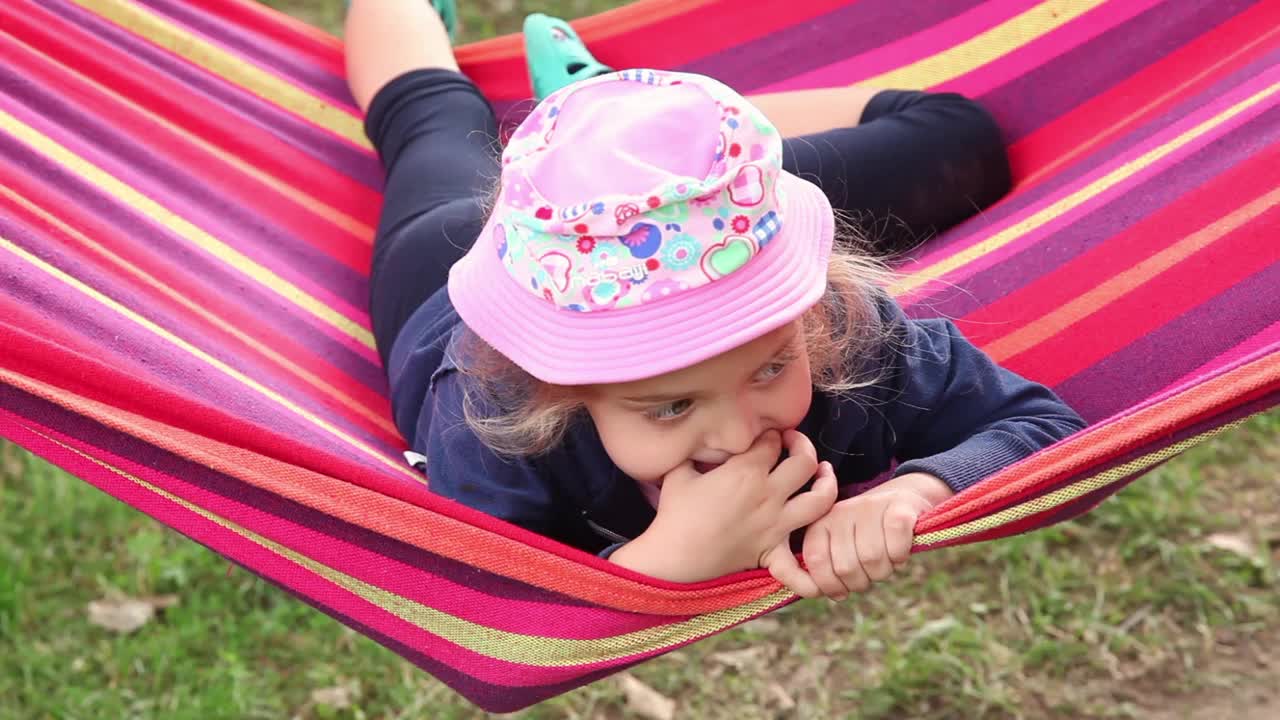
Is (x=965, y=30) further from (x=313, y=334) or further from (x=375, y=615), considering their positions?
(x=375, y=615)

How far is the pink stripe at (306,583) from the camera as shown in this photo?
4.07 feet

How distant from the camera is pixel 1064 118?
6.64 feet

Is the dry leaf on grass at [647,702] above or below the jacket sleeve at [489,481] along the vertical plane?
below

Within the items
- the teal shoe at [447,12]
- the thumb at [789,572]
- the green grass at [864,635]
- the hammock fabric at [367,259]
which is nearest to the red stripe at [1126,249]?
the hammock fabric at [367,259]

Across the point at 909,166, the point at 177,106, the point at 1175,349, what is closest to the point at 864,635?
the point at 909,166

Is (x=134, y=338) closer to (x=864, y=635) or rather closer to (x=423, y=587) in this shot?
(x=423, y=587)

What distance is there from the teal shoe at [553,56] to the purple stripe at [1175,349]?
959 mm

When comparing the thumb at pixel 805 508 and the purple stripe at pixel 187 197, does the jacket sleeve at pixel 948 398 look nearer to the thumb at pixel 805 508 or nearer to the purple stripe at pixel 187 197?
the thumb at pixel 805 508

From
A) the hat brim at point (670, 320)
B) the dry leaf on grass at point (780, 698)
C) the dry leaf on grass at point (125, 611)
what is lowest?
the dry leaf on grass at point (125, 611)

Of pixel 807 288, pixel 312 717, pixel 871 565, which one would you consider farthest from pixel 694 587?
pixel 312 717

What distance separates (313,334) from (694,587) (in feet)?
2.59

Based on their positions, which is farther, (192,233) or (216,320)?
(192,233)

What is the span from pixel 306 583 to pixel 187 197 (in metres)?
0.85

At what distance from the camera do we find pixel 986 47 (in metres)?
2.12
